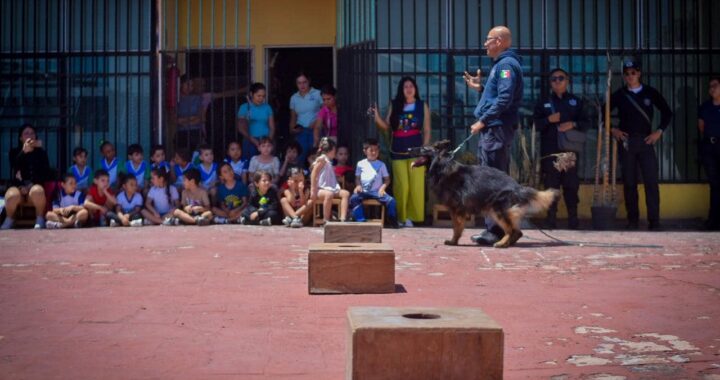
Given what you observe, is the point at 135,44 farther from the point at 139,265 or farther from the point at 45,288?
the point at 45,288

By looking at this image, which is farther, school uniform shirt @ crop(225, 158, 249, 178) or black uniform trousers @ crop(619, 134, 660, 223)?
school uniform shirt @ crop(225, 158, 249, 178)

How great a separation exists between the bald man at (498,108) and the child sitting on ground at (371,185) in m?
2.67

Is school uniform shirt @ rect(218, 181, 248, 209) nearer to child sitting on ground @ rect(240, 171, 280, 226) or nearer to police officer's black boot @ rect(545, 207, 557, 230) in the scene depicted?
child sitting on ground @ rect(240, 171, 280, 226)

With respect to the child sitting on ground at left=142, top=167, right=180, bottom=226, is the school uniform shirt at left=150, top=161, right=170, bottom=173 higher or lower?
higher

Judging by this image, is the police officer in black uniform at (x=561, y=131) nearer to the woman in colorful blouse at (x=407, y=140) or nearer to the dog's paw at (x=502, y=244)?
the woman in colorful blouse at (x=407, y=140)

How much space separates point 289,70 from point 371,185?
476 cm

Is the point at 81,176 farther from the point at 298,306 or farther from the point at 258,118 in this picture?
the point at 298,306

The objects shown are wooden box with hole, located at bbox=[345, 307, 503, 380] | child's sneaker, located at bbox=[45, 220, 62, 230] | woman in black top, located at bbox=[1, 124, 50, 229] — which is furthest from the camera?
woman in black top, located at bbox=[1, 124, 50, 229]

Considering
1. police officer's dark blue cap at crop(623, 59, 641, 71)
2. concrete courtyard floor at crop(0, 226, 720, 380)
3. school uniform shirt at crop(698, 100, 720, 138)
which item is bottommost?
concrete courtyard floor at crop(0, 226, 720, 380)

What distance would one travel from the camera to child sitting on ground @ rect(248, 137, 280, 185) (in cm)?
1325

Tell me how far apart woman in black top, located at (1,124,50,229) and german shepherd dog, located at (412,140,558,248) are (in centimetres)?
565

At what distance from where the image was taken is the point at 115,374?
448 centimetres

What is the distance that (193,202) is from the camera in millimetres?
13102

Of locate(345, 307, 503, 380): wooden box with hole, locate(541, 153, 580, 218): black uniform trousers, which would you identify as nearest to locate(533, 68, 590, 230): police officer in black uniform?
locate(541, 153, 580, 218): black uniform trousers
